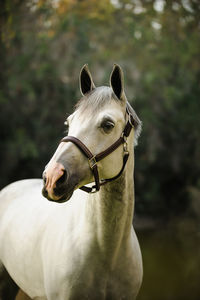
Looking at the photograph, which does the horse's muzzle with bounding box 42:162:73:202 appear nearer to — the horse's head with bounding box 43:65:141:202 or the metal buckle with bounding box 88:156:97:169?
the horse's head with bounding box 43:65:141:202

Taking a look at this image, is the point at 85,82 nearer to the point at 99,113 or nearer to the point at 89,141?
the point at 99,113

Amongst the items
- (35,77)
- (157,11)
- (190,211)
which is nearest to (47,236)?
(35,77)

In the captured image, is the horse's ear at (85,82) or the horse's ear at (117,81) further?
the horse's ear at (85,82)

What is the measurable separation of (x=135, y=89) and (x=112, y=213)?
A: 35.2ft

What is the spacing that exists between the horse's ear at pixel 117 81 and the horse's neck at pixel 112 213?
1.44ft

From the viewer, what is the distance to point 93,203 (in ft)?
7.21

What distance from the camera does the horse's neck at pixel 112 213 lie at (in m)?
2.12

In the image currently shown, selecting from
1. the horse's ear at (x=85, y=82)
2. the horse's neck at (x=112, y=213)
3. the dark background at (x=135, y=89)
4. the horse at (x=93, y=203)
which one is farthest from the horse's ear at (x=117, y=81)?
the dark background at (x=135, y=89)

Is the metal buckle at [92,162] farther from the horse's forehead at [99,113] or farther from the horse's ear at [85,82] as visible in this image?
the horse's ear at [85,82]

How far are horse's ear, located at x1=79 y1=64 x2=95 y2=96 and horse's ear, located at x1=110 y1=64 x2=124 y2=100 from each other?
18cm

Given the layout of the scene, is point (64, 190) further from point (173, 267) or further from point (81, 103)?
point (173, 267)

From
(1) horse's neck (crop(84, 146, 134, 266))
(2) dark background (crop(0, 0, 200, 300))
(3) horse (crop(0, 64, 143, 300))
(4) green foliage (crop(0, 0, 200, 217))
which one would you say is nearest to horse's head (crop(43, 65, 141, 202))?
(3) horse (crop(0, 64, 143, 300))

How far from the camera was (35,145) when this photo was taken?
1024cm

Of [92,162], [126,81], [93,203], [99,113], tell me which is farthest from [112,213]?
[126,81]
